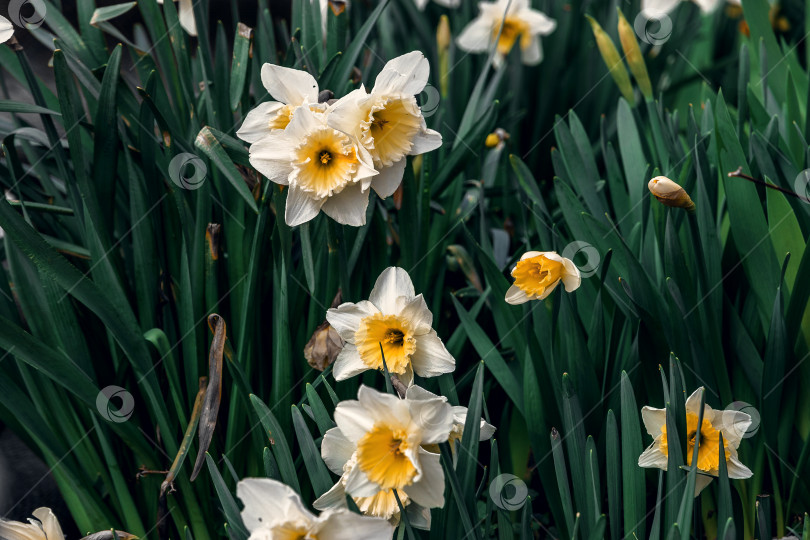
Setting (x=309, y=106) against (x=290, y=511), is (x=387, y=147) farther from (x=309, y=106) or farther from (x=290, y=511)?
(x=290, y=511)

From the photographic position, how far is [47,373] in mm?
956

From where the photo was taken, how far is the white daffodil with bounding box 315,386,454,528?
29.9 inches

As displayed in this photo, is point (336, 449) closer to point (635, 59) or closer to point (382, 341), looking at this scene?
point (382, 341)

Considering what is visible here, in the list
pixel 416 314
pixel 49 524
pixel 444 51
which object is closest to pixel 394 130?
pixel 416 314

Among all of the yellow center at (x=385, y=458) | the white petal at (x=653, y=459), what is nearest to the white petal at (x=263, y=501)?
the yellow center at (x=385, y=458)

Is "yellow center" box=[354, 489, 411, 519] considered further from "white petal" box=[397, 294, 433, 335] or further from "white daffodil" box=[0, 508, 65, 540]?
"white daffodil" box=[0, 508, 65, 540]

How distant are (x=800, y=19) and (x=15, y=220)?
2735mm

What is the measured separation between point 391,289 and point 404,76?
0.29 m

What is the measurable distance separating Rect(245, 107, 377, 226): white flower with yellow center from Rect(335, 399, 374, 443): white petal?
0.27 metres

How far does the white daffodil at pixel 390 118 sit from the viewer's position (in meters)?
0.89

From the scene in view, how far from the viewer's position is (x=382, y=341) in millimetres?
933

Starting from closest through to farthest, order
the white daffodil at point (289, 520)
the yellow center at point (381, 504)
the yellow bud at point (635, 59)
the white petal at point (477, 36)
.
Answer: the white daffodil at point (289, 520), the yellow center at point (381, 504), the yellow bud at point (635, 59), the white petal at point (477, 36)

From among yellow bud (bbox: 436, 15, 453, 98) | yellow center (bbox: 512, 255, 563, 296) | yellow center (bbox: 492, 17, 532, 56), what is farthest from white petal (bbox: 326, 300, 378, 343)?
yellow center (bbox: 492, 17, 532, 56)

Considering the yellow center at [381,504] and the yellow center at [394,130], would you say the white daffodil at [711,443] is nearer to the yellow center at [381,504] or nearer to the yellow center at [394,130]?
the yellow center at [381,504]
